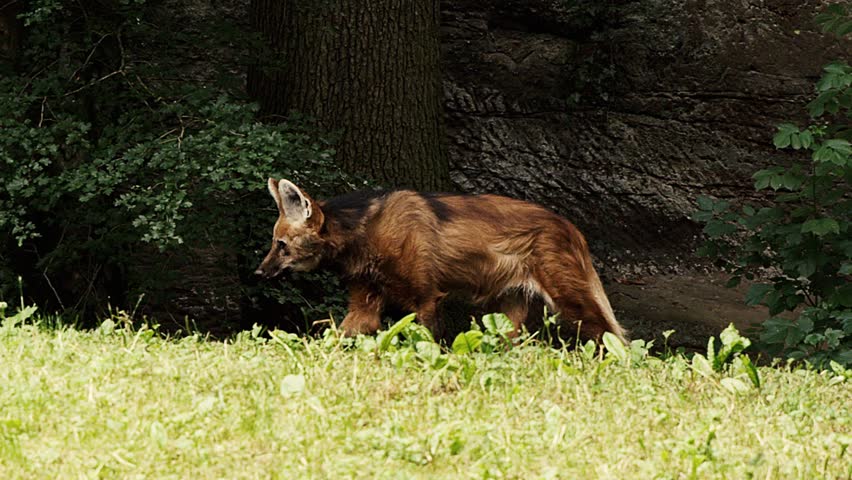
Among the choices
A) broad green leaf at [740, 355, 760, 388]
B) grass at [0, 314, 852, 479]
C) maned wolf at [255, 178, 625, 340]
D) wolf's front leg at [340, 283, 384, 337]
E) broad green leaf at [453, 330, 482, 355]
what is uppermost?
grass at [0, 314, 852, 479]

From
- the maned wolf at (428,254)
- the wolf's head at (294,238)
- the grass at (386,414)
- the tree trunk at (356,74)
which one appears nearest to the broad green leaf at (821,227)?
the maned wolf at (428,254)

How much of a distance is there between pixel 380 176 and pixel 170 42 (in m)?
1.59

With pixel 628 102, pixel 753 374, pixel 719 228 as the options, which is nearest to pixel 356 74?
pixel 719 228

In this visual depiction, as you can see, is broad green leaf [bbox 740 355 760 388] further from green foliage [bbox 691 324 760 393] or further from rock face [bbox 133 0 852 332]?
rock face [bbox 133 0 852 332]

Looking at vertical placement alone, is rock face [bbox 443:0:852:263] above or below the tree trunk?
below

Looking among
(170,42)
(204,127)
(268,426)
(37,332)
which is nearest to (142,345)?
(37,332)

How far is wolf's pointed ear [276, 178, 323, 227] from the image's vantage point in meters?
6.09

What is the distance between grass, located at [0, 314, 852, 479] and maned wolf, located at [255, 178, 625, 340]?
1.59 metres

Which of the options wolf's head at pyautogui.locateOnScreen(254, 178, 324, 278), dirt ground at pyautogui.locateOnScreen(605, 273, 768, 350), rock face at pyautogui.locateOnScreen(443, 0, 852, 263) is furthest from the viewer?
rock face at pyautogui.locateOnScreen(443, 0, 852, 263)

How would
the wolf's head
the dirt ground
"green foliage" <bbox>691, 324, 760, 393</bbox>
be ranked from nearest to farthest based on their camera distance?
1. "green foliage" <bbox>691, 324, 760, 393</bbox>
2. the wolf's head
3. the dirt ground

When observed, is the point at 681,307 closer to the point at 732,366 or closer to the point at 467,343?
the point at 732,366

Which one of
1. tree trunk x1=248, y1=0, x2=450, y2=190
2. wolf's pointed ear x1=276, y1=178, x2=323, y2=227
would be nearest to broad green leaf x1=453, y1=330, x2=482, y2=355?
wolf's pointed ear x1=276, y1=178, x2=323, y2=227

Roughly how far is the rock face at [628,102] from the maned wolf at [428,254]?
199 inches

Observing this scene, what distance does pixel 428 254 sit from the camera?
6250mm
